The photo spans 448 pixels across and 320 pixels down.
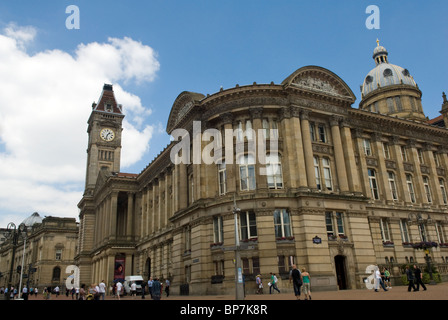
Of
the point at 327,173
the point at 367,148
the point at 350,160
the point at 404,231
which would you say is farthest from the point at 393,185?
the point at 327,173

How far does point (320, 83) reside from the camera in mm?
39562

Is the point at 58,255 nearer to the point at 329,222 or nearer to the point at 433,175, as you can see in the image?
the point at 329,222

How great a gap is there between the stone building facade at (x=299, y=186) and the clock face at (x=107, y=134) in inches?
1940

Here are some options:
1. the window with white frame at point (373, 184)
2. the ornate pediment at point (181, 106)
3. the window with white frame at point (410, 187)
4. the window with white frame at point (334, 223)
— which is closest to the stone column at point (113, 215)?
the ornate pediment at point (181, 106)

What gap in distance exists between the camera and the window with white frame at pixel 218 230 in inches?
1391

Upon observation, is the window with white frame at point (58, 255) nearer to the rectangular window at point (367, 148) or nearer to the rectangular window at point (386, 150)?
the rectangular window at point (367, 148)

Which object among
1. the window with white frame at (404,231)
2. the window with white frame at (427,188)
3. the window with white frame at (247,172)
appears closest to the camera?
the window with white frame at (247,172)

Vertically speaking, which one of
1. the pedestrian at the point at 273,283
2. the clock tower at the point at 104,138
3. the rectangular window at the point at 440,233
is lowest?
the pedestrian at the point at 273,283

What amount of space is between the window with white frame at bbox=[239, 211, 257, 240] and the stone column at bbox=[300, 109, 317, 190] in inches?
242

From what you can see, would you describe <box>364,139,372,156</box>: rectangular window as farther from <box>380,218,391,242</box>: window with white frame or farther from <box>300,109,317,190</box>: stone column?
<box>300,109,317,190</box>: stone column

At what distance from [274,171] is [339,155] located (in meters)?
7.43
